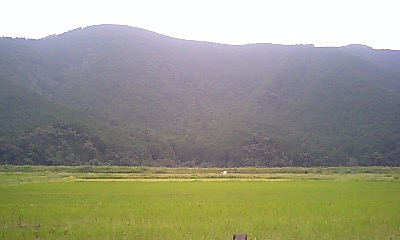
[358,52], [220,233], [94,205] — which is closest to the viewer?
[220,233]

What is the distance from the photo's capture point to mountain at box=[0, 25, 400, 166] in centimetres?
6250

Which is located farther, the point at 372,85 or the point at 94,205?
the point at 372,85

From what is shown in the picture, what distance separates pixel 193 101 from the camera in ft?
291

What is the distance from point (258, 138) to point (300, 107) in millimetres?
12365

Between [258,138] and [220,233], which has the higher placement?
[220,233]

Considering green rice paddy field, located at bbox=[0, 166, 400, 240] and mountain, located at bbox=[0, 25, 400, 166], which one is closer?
green rice paddy field, located at bbox=[0, 166, 400, 240]

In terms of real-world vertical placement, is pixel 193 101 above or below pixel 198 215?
below

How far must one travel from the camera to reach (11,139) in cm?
5512

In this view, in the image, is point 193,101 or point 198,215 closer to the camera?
point 198,215

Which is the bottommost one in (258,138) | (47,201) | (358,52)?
(258,138)

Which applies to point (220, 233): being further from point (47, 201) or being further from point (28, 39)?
point (28, 39)

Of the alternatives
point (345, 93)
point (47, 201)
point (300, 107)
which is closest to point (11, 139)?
point (47, 201)

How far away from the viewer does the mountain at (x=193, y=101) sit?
62.5 m

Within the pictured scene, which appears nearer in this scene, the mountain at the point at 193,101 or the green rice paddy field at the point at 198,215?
the green rice paddy field at the point at 198,215
